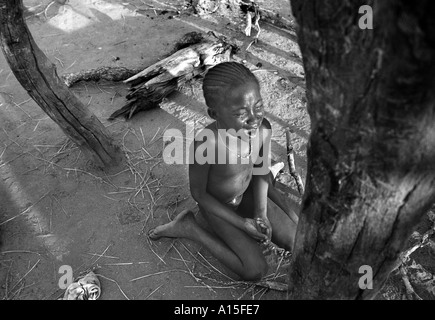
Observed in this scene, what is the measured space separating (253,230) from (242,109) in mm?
971

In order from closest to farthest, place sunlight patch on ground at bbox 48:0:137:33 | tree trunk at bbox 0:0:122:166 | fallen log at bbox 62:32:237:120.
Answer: tree trunk at bbox 0:0:122:166
fallen log at bbox 62:32:237:120
sunlight patch on ground at bbox 48:0:137:33

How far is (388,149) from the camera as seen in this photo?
3.31 feet

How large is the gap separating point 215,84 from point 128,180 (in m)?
1.91

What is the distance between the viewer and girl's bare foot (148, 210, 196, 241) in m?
2.94

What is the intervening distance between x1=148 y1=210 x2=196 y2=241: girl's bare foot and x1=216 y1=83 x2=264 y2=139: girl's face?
1.01 metres

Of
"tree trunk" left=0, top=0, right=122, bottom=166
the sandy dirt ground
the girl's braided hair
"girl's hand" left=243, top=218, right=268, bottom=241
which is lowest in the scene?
the sandy dirt ground

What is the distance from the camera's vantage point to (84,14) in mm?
6301

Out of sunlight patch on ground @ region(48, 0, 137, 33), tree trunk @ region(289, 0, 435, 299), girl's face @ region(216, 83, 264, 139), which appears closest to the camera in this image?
tree trunk @ region(289, 0, 435, 299)

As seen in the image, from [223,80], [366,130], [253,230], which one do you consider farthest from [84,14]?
[366,130]

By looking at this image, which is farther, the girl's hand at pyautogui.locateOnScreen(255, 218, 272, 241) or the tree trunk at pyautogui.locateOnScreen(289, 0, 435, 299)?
the girl's hand at pyautogui.locateOnScreen(255, 218, 272, 241)

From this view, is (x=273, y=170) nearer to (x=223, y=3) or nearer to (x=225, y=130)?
(x=225, y=130)

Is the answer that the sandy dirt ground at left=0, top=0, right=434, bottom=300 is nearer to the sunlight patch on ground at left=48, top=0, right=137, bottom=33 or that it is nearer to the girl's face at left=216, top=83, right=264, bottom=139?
the sunlight patch on ground at left=48, top=0, right=137, bottom=33

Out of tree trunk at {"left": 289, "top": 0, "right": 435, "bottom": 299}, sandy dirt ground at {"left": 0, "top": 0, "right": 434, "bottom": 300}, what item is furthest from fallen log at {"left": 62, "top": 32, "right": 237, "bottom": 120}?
tree trunk at {"left": 289, "top": 0, "right": 435, "bottom": 299}

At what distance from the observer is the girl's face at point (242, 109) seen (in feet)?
6.86
